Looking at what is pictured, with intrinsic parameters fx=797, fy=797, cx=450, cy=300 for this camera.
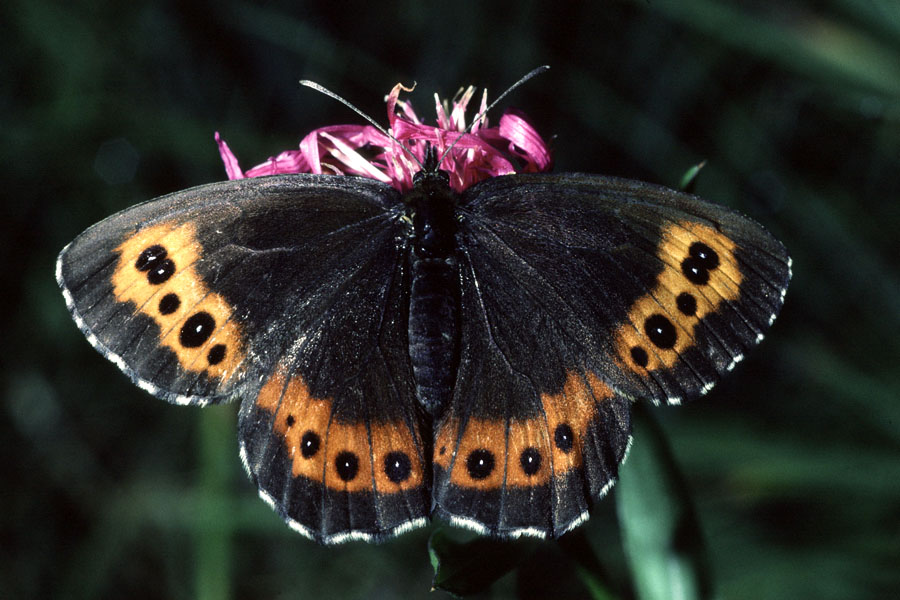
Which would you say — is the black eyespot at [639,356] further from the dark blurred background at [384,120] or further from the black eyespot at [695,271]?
the dark blurred background at [384,120]

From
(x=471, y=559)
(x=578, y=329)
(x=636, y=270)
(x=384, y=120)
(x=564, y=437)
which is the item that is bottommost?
(x=384, y=120)

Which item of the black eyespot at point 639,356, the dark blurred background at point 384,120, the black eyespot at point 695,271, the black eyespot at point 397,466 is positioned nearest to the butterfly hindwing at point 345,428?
the black eyespot at point 397,466

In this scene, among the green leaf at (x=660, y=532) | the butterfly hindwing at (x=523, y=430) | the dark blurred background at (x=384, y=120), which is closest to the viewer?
the butterfly hindwing at (x=523, y=430)

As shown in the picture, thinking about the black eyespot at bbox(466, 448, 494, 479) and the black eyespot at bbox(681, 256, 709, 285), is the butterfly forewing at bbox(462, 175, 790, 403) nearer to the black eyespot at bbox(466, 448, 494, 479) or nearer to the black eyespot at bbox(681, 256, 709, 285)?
the black eyespot at bbox(681, 256, 709, 285)

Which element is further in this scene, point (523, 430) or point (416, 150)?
point (416, 150)

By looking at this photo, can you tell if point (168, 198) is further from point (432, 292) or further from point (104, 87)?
point (104, 87)

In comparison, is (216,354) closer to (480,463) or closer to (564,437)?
(480,463)

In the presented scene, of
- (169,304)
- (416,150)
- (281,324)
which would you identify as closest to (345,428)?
(281,324)

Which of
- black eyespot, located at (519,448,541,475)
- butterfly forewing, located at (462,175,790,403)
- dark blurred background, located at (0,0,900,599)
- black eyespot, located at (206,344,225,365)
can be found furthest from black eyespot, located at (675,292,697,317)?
dark blurred background, located at (0,0,900,599)
